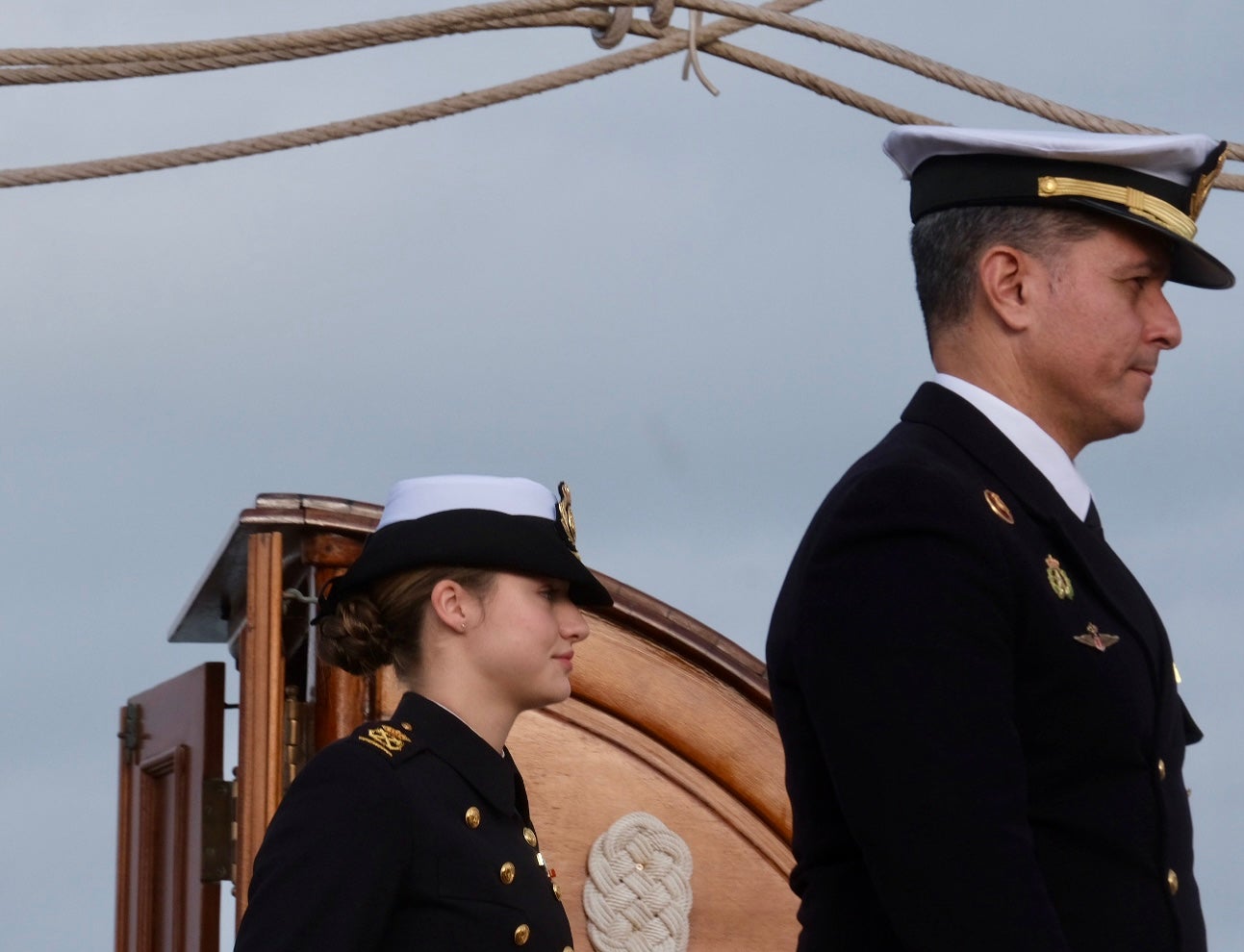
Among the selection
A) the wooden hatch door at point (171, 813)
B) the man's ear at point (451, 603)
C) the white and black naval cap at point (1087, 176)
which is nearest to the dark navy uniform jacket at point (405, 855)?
the man's ear at point (451, 603)

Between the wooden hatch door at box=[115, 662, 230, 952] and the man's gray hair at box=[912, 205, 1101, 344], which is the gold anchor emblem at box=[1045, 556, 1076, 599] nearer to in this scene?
the man's gray hair at box=[912, 205, 1101, 344]

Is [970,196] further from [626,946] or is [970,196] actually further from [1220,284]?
[626,946]

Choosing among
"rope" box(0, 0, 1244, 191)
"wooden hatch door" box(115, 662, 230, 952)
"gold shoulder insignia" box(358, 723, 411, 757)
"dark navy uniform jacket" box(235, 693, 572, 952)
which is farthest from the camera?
"wooden hatch door" box(115, 662, 230, 952)

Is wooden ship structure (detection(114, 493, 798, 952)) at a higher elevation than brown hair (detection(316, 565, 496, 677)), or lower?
higher

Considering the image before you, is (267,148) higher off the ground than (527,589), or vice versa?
(267,148)

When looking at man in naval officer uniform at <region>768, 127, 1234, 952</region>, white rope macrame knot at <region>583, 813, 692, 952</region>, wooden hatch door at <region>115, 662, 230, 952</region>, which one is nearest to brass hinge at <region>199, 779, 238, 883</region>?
wooden hatch door at <region>115, 662, 230, 952</region>

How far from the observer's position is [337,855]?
2174 mm

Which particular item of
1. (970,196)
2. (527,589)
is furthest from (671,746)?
(970,196)

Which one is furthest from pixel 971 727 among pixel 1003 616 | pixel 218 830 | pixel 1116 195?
pixel 218 830

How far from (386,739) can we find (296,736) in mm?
904

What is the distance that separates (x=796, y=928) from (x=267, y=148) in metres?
1.58

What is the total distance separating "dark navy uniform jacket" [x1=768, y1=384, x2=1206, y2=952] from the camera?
66.7 inches

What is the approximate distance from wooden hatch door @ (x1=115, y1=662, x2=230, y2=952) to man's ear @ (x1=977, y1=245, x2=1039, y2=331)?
195cm

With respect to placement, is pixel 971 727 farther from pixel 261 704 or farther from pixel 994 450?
pixel 261 704
